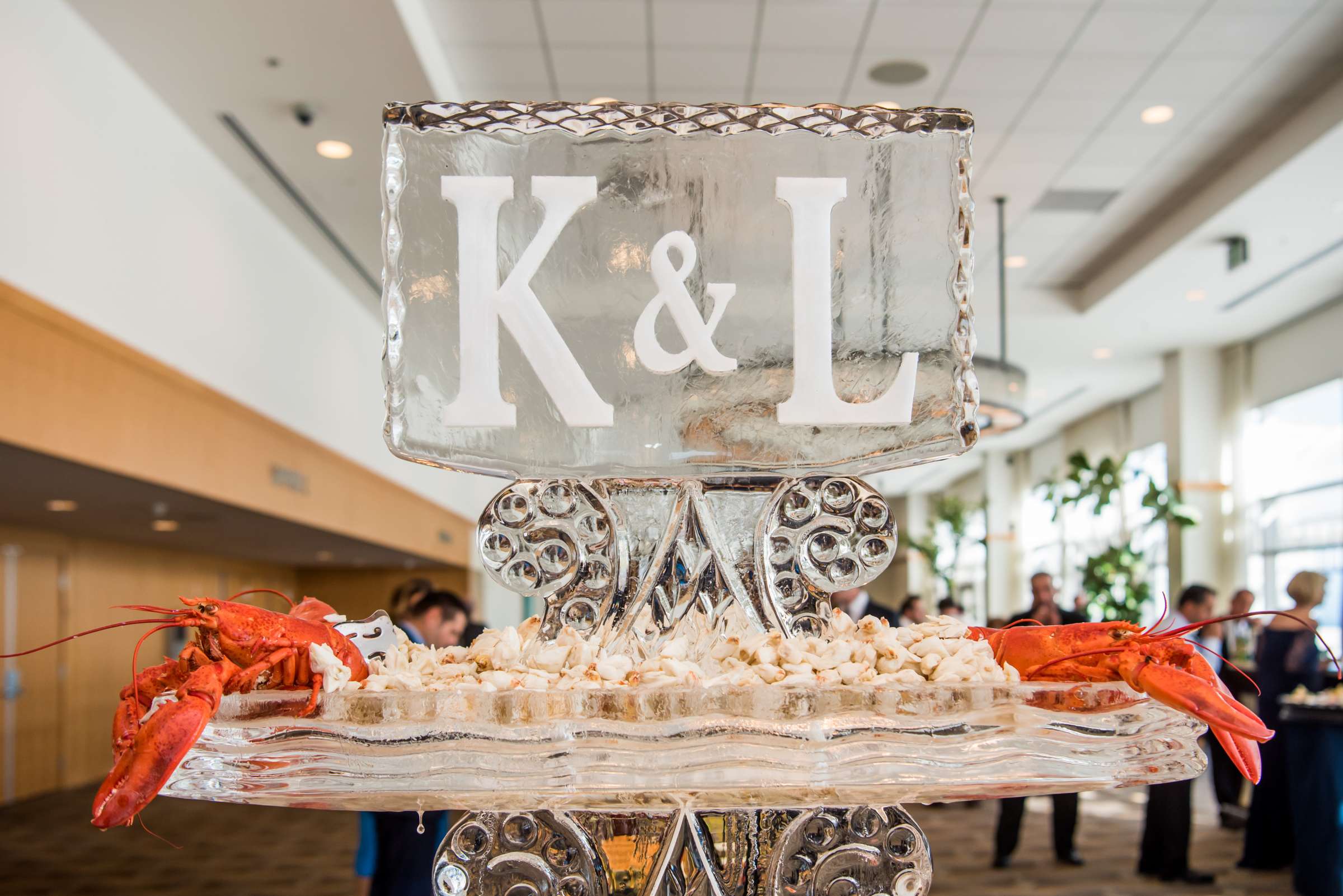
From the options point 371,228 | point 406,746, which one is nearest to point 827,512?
point 406,746

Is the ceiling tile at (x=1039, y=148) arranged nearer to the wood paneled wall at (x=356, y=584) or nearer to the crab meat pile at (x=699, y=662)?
the crab meat pile at (x=699, y=662)

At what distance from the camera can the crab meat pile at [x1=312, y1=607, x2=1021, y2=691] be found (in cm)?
85

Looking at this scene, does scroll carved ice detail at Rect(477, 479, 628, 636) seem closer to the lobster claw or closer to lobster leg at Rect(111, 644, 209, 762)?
lobster leg at Rect(111, 644, 209, 762)

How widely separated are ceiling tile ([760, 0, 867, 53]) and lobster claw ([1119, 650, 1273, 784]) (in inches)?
184

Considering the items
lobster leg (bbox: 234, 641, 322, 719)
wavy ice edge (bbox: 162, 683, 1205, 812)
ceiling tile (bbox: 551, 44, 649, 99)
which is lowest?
wavy ice edge (bbox: 162, 683, 1205, 812)

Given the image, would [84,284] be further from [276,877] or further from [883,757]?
[883,757]

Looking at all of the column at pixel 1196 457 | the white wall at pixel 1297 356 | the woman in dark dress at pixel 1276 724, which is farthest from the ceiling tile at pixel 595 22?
the column at pixel 1196 457

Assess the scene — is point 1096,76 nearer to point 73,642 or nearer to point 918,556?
point 73,642

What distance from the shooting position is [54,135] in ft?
13.2

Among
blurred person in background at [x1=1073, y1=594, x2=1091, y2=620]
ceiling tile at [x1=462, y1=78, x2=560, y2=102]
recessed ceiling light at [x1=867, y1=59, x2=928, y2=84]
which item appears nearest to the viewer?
recessed ceiling light at [x1=867, y1=59, x2=928, y2=84]

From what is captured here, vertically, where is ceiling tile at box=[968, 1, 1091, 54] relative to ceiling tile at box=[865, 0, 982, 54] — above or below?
above

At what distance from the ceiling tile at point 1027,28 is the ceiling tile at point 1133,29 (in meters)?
0.11

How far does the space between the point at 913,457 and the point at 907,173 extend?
0.28 meters

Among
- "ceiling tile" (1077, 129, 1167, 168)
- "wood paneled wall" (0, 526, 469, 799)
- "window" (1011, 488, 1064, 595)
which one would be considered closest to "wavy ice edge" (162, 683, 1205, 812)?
"ceiling tile" (1077, 129, 1167, 168)
